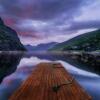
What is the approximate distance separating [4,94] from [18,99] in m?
1.99

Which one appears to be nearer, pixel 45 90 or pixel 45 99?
pixel 45 99

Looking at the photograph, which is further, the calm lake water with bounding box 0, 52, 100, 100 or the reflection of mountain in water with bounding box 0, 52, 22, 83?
the reflection of mountain in water with bounding box 0, 52, 22, 83

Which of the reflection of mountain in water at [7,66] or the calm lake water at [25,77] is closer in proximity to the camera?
the calm lake water at [25,77]

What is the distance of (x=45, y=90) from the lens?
13.6 m

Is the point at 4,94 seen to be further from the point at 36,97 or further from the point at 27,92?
the point at 36,97

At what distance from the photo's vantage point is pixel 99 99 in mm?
12016

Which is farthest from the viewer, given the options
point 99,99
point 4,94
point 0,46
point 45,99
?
point 0,46

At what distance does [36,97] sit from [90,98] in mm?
2993

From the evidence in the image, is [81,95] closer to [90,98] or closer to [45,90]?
[90,98]

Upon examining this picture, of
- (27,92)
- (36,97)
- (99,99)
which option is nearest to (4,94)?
(27,92)

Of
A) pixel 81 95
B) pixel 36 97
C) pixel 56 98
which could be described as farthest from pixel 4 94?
pixel 81 95

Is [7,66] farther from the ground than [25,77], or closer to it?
closer to it

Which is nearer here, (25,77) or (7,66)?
(25,77)

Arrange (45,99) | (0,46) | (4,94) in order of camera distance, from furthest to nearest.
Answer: (0,46), (4,94), (45,99)
